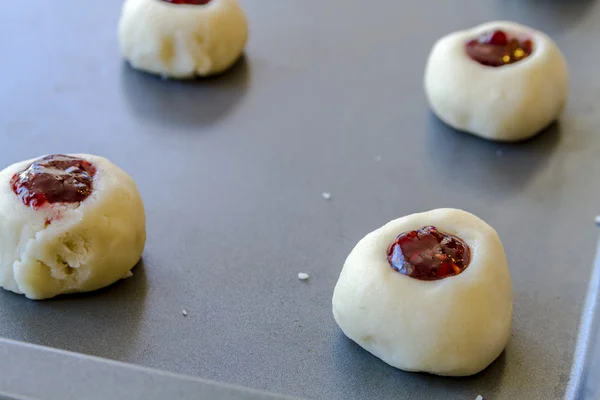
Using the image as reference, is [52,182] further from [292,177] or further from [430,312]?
[430,312]

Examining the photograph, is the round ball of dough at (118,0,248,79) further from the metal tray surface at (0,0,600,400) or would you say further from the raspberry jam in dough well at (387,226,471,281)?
the raspberry jam in dough well at (387,226,471,281)

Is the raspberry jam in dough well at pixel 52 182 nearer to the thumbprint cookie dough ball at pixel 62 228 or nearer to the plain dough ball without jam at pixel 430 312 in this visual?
the thumbprint cookie dough ball at pixel 62 228

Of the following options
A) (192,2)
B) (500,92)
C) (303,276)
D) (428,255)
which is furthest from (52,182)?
(500,92)

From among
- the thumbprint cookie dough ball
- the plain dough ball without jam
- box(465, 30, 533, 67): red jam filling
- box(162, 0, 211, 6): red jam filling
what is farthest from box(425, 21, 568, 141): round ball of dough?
the thumbprint cookie dough ball

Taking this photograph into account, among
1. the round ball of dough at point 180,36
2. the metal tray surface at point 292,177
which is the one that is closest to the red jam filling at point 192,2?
the round ball of dough at point 180,36

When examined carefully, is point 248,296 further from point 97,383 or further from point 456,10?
point 456,10

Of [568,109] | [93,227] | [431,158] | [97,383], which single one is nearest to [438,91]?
[431,158]
